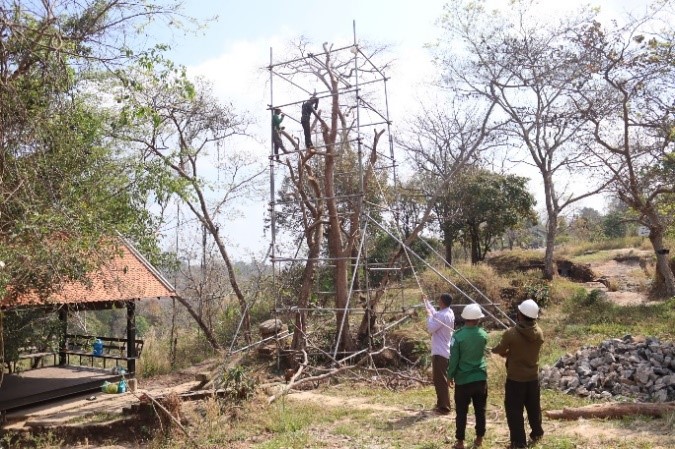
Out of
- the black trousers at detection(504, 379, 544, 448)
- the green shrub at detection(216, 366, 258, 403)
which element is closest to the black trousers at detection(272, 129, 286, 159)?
the green shrub at detection(216, 366, 258, 403)

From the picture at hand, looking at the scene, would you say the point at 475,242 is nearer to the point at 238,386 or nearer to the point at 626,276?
the point at 626,276

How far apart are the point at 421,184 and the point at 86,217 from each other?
62.4 feet

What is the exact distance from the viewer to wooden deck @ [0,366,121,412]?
33.2ft

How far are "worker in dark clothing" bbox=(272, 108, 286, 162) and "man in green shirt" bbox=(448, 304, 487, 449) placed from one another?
6.75m

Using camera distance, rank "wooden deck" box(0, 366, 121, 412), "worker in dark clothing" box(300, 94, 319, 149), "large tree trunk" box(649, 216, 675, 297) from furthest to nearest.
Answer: "large tree trunk" box(649, 216, 675, 297) → "worker in dark clothing" box(300, 94, 319, 149) → "wooden deck" box(0, 366, 121, 412)

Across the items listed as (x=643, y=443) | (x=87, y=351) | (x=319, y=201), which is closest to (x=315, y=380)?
(x=319, y=201)

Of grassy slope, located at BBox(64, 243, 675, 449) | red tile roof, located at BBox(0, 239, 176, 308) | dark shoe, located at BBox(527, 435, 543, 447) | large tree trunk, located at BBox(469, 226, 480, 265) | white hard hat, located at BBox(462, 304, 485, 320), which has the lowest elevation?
grassy slope, located at BBox(64, 243, 675, 449)

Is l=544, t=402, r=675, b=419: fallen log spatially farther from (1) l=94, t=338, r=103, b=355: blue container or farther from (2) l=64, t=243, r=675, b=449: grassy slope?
(1) l=94, t=338, r=103, b=355: blue container

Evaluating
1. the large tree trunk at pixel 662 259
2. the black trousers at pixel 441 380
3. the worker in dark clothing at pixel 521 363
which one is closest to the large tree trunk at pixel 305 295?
the black trousers at pixel 441 380

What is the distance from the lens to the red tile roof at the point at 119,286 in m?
9.38

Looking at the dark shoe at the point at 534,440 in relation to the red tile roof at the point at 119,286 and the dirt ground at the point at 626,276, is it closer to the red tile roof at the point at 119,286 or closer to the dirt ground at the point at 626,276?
the red tile roof at the point at 119,286

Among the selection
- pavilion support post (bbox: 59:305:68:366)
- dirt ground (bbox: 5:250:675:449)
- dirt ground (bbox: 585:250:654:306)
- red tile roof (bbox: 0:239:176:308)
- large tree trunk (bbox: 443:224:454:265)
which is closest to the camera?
dirt ground (bbox: 5:250:675:449)

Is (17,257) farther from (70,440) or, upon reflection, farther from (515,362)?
(515,362)

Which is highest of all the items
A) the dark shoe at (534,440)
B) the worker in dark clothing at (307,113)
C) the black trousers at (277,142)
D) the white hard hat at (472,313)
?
the worker in dark clothing at (307,113)
